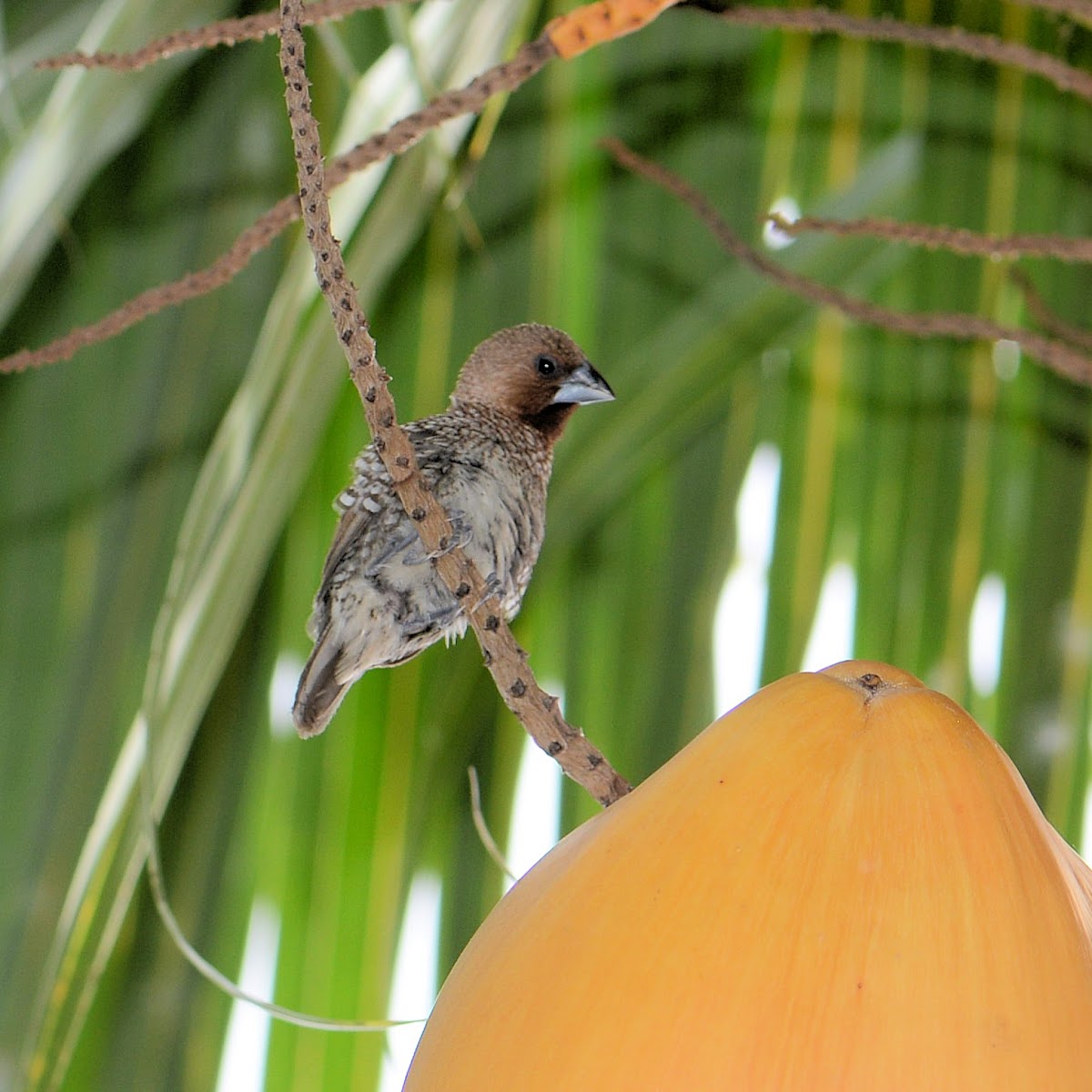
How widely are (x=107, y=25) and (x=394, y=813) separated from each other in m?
0.32

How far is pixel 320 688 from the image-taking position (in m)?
0.40

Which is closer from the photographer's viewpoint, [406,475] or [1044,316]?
[406,475]

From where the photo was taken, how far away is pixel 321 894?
53 centimetres

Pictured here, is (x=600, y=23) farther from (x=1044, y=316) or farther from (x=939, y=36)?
(x=1044, y=316)

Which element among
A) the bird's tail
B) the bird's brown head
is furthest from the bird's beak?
the bird's tail

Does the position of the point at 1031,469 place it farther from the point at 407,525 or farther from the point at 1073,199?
the point at 407,525

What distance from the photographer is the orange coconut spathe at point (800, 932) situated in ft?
0.80

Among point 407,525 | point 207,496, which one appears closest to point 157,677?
point 207,496

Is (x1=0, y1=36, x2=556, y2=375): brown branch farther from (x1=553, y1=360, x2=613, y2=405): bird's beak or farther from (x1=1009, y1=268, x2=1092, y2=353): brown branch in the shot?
(x1=1009, y1=268, x2=1092, y2=353): brown branch

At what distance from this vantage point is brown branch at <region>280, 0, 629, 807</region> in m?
0.26

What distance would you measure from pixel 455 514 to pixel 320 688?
0.41 ft

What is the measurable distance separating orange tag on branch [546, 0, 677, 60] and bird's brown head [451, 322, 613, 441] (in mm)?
123

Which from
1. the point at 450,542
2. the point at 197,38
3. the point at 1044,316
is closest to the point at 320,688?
the point at 450,542

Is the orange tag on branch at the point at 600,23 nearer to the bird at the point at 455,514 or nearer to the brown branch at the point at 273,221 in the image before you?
the brown branch at the point at 273,221
